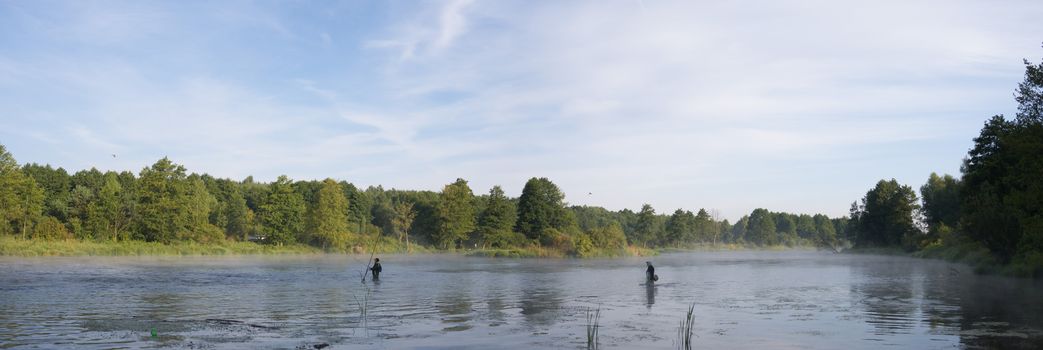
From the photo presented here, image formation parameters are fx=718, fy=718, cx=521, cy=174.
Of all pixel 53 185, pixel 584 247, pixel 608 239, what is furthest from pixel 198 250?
pixel 608 239

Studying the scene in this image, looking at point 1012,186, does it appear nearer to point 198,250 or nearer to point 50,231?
point 198,250

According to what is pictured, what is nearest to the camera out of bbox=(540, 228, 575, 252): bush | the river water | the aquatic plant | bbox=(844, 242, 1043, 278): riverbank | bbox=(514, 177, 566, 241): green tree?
the river water

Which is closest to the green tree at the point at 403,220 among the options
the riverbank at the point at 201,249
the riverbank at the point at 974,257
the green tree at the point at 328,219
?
the riverbank at the point at 201,249

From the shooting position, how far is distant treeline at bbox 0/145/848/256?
89.6 meters

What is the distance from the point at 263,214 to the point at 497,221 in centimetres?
3800

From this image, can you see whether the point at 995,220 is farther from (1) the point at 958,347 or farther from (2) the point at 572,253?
(2) the point at 572,253

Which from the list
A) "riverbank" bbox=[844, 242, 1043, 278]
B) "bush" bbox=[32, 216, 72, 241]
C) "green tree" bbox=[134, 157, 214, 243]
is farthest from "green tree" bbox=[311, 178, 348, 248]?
"riverbank" bbox=[844, 242, 1043, 278]

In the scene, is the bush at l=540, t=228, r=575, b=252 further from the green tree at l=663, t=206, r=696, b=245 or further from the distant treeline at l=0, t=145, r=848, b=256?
the green tree at l=663, t=206, r=696, b=245

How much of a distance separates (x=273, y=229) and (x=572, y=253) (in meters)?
45.6

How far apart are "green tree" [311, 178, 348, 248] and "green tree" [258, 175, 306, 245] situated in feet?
8.16

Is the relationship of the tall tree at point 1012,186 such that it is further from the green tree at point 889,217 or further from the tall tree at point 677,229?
the tall tree at point 677,229

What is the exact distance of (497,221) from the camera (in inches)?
4872

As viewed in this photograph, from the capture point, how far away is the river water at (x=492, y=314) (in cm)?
1867

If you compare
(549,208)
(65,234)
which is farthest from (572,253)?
(65,234)
